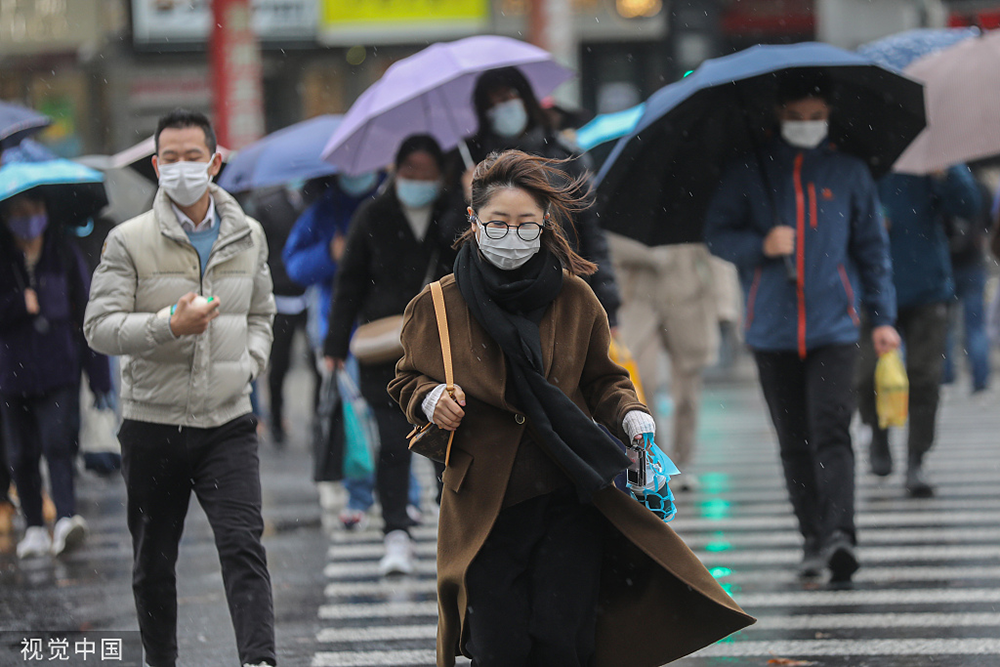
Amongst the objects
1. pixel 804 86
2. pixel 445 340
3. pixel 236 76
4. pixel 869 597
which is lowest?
pixel 869 597

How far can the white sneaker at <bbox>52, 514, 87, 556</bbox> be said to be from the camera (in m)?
7.79

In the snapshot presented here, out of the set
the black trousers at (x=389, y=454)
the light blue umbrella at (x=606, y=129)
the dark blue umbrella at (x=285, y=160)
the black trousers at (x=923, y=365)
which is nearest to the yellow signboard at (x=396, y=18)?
the light blue umbrella at (x=606, y=129)

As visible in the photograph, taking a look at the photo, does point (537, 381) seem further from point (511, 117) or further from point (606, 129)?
point (606, 129)


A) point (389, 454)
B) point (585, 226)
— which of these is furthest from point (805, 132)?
point (389, 454)

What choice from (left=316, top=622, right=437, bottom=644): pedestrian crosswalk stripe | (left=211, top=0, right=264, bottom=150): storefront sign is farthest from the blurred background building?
(left=316, top=622, right=437, bottom=644): pedestrian crosswalk stripe

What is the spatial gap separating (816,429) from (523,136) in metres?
2.01

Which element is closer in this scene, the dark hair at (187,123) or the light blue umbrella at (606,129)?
the dark hair at (187,123)

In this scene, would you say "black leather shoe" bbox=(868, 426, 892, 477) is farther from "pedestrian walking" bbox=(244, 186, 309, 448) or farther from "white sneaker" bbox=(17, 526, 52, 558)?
"white sneaker" bbox=(17, 526, 52, 558)

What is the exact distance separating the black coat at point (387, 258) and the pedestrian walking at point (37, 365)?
5.93 feet

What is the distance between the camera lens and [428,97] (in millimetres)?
8766

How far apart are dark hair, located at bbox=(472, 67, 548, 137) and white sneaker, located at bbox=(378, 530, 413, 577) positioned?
2085mm

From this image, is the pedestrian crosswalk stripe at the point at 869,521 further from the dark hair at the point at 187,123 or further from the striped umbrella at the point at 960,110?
the dark hair at the point at 187,123

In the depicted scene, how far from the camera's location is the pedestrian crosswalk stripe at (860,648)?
5.27m

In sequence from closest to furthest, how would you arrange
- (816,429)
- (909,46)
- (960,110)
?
(816,429), (960,110), (909,46)
